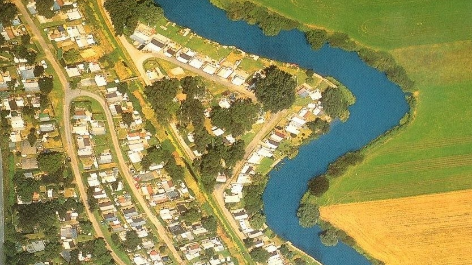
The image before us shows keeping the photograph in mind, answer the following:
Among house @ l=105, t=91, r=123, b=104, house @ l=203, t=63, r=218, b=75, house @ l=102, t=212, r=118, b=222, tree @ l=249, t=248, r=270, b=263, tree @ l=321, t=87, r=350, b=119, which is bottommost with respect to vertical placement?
tree @ l=249, t=248, r=270, b=263

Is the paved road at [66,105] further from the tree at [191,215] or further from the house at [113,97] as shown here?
the tree at [191,215]

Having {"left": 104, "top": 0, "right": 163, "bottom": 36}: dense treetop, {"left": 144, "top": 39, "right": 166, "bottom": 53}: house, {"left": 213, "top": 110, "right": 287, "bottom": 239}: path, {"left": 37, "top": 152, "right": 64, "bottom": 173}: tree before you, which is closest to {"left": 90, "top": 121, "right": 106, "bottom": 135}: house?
{"left": 37, "top": 152, "right": 64, "bottom": 173}: tree

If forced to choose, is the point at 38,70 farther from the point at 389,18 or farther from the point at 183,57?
the point at 389,18

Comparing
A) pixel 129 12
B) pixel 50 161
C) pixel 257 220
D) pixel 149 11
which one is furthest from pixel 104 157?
pixel 257 220

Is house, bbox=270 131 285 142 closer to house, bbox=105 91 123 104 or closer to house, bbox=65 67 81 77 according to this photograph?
house, bbox=105 91 123 104

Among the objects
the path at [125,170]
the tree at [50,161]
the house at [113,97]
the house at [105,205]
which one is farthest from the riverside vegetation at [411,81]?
the tree at [50,161]

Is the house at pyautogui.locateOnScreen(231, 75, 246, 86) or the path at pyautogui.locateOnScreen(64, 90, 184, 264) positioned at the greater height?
the house at pyautogui.locateOnScreen(231, 75, 246, 86)

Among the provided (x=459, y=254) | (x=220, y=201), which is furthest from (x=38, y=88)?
(x=459, y=254)

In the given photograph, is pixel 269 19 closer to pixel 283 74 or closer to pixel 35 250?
pixel 283 74
